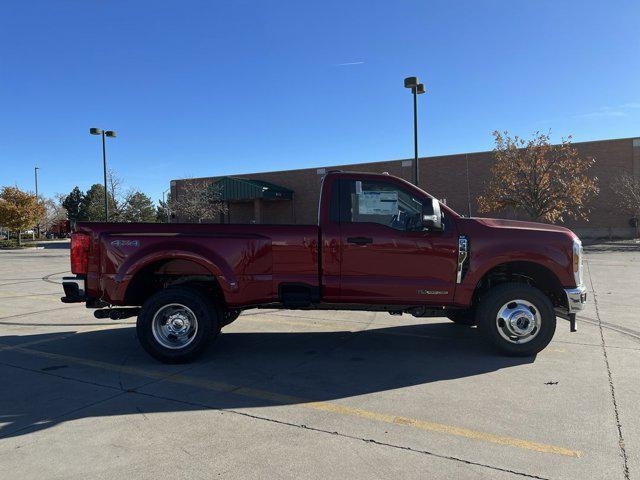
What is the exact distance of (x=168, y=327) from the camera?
5.75m

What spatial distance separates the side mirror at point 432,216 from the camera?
536 cm

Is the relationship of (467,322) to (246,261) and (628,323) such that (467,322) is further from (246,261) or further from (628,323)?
(246,261)

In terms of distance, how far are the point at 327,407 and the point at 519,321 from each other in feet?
9.10

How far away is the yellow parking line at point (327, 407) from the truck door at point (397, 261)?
164cm

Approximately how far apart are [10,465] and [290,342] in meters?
3.77

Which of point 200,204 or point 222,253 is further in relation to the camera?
point 200,204

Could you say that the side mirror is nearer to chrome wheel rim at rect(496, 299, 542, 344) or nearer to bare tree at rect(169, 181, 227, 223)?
chrome wheel rim at rect(496, 299, 542, 344)

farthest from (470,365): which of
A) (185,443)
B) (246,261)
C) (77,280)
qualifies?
(77,280)

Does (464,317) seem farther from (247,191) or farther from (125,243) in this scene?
(247,191)

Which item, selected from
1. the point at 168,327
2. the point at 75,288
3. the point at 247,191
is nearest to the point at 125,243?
the point at 75,288

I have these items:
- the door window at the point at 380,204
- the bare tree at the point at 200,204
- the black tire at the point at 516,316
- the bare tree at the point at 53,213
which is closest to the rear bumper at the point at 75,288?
the door window at the point at 380,204

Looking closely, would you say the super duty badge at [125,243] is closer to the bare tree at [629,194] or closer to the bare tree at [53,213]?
the bare tree at [629,194]

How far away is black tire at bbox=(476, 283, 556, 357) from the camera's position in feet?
18.6

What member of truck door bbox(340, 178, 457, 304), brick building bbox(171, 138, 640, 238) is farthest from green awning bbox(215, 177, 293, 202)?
truck door bbox(340, 178, 457, 304)
